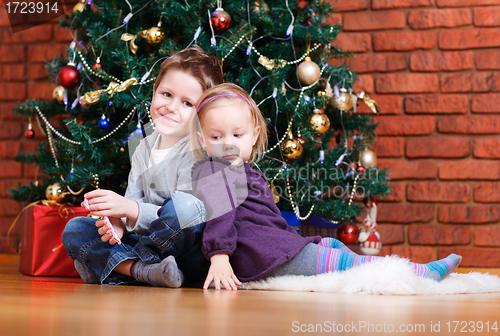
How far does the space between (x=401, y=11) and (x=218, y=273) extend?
151 centimetres

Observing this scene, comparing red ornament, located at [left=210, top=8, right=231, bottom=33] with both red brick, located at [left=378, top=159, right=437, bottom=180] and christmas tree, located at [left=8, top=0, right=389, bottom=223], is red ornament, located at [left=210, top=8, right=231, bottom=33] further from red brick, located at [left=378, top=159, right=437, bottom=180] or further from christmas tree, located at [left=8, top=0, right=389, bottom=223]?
red brick, located at [left=378, top=159, right=437, bottom=180]

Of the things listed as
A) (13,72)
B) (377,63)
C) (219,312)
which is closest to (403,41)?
(377,63)

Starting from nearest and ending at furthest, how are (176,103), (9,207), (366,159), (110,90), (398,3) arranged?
(176,103) → (110,90) → (366,159) → (398,3) → (9,207)

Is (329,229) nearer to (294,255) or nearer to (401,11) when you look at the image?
(294,255)

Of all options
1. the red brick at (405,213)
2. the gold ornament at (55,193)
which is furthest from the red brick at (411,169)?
the gold ornament at (55,193)

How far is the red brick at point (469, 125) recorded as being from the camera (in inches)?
74.0

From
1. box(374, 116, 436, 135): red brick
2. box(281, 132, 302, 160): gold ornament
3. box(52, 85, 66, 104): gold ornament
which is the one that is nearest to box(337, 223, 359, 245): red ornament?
box(281, 132, 302, 160): gold ornament

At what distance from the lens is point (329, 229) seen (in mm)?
1660

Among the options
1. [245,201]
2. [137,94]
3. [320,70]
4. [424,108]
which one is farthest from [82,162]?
[424,108]

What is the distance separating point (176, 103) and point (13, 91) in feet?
4.64

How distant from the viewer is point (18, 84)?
2.19 meters

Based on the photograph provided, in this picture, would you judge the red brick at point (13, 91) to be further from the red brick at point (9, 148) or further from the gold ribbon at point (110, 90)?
the gold ribbon at point (110, 90)

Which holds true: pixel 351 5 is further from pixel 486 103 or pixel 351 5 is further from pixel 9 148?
pixel 9 148

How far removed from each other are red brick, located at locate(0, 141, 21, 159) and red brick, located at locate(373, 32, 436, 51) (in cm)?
166
